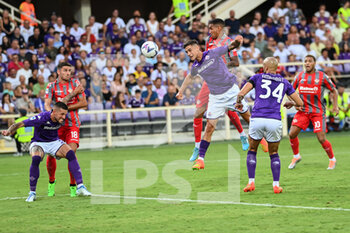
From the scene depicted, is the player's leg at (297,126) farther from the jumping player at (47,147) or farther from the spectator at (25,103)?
the spectator at (25,103)

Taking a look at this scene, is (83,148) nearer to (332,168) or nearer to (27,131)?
(27,131)

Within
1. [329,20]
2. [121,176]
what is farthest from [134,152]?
[329,20]

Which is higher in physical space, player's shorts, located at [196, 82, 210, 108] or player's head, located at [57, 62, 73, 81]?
player's head, located at [57, 62, 73, 81]

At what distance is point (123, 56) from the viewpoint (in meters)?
21.6

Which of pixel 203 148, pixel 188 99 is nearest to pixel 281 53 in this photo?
pixel 188 99

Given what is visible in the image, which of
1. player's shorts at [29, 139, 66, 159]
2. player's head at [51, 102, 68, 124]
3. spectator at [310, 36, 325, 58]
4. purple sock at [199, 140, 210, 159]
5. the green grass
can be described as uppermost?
spectator at [310, 36, 325, 58]

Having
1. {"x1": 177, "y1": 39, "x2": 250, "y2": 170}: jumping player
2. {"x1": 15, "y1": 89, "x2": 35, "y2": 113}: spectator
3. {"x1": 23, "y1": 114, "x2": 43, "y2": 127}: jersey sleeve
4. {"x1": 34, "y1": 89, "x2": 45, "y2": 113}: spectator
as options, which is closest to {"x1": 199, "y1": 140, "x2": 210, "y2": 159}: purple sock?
{"x1": 177, "y1": 39, "x2": 250, "y2": 170}: jumping player

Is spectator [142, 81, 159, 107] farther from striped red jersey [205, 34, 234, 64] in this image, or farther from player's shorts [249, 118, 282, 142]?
player's shorts [249, 118, 282, 142]

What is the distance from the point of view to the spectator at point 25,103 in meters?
19.5

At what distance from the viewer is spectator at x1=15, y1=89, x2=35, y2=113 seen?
19.5m

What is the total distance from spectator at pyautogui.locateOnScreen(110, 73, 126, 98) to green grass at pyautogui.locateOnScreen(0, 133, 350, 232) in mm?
6878

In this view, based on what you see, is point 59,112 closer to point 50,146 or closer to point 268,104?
point 50,146

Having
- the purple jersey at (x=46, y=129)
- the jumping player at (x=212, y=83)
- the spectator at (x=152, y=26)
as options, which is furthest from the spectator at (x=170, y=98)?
the purple jersey at (x=46, y=129)

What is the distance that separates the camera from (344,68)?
23.6 metres
